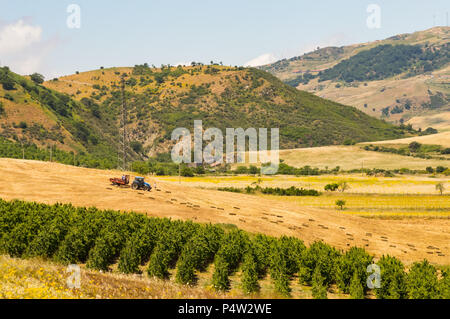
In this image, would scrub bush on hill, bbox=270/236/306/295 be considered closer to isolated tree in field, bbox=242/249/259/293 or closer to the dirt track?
isolated tree in field, bbox=242/249/259/293

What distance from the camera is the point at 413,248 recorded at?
4594 cm

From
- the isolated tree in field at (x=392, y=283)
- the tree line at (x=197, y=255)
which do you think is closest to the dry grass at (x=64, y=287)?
the tree line at (x=197, y=255)

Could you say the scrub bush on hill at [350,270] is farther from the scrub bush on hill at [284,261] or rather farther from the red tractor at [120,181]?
the red tractor at [120,181]

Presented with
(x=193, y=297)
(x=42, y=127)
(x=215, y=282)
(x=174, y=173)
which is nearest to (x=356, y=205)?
(x=215, y=282)

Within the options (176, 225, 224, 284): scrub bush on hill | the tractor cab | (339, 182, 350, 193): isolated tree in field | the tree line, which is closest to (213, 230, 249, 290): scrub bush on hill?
the tree line

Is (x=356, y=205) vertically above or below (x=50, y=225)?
below

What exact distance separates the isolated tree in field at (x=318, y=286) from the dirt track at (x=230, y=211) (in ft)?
48.9

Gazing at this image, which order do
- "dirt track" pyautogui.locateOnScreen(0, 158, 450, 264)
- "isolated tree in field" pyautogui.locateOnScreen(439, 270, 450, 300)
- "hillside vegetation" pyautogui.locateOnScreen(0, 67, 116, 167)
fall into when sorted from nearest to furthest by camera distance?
"isolated tree in field" pyautogui.locateOnScreen(439, 270, 450, 300)
"dirt track" pyautogui.locateOnScreen(0, 158, 450, 264)
"hillside vegetation" pyautogui.locateOnScreen(0, 67, 116, 167)

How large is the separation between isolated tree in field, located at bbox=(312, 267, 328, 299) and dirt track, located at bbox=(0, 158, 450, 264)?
48.9 ft

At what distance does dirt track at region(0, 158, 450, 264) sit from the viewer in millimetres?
43188
